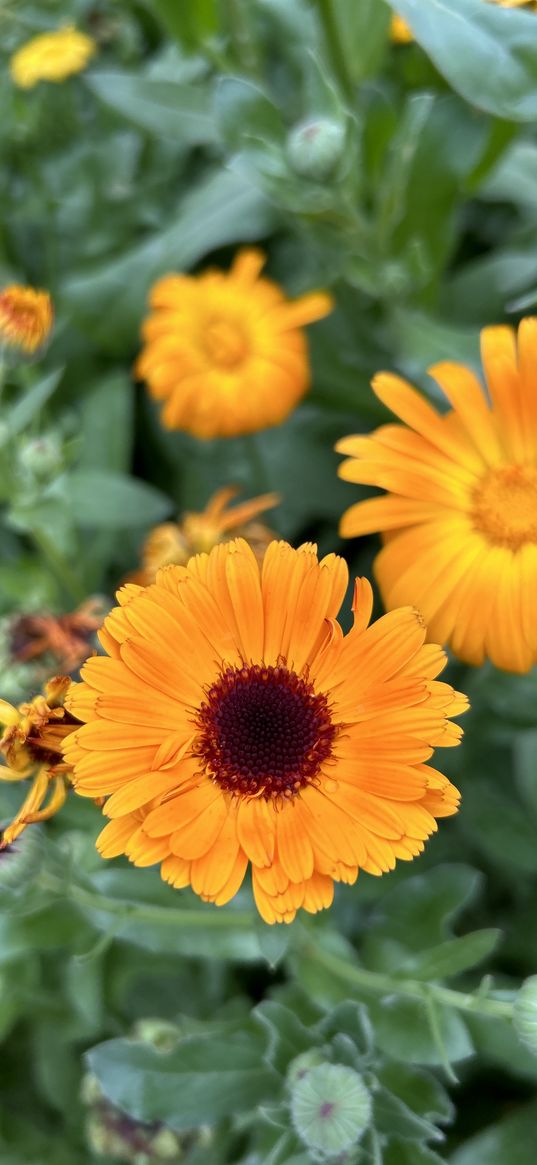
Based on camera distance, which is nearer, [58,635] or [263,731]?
[263,731]

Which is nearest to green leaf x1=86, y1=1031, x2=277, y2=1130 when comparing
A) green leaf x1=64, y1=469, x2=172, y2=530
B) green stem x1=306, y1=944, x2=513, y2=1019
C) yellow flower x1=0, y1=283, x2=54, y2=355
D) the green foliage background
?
the green foliage background

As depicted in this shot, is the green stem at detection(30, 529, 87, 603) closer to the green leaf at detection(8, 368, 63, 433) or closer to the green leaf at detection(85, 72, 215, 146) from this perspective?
the green leaf at detection(8, 368, 63, 433)

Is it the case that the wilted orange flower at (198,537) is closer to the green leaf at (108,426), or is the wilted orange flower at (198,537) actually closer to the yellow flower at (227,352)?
the yellow flower at (227,352)

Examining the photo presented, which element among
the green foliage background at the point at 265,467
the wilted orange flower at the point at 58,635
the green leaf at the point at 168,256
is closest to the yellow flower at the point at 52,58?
the green foliage background at the point at 265,467

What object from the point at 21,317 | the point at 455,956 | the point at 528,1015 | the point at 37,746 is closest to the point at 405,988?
the point at 455,956

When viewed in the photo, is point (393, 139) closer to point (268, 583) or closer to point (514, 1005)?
point (268, 583)

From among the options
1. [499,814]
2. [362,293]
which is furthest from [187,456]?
[499,814]

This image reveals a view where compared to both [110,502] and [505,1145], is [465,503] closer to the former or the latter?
[110,502]
